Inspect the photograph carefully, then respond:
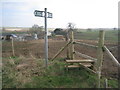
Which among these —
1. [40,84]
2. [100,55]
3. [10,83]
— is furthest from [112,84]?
[10,83]

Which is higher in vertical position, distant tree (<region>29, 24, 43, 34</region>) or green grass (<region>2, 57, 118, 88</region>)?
distant tree (<region>29, 24, 43, 34</region>)

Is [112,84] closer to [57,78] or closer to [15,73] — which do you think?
[57,78]

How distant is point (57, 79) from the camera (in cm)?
432

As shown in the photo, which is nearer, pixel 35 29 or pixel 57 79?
pixel 57 79

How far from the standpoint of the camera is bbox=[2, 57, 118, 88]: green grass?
403cm

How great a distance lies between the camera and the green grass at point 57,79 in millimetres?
4028

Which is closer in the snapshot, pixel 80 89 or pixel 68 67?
pixel 80 89

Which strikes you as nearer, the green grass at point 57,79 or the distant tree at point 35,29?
the green grass at point 57,79

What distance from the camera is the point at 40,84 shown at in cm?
411

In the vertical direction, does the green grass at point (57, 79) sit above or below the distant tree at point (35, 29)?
below

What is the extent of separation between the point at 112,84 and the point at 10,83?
2.75 m

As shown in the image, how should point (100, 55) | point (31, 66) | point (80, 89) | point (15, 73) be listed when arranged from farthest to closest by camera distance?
point (31, 66) → point (15, 73) → point (100, 55) → point (80, 89)

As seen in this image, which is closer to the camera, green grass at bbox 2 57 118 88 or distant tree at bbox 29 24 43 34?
green grass at bbox 2 57 118 88

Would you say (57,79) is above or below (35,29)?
below
